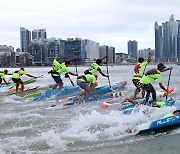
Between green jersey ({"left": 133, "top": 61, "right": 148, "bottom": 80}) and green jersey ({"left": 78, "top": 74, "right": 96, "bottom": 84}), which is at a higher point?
green jersey ({"left": 133, "top": 61, "right": 148, "bottom": 80})

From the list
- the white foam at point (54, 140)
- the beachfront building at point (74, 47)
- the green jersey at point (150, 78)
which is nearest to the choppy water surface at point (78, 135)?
the white foam at point (54, 140)

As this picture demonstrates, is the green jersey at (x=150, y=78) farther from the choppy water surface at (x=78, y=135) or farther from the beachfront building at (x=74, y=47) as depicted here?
the beachfront building at (x=74, y=47)

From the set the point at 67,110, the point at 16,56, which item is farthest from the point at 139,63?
the point at 16,56

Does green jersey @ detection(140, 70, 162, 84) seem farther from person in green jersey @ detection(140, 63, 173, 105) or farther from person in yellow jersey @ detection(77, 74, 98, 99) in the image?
person in yellow jersey @ detection(77, 74, 98, 99)

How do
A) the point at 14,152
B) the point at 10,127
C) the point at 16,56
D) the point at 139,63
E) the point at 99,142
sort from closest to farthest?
the point at 14,152 → the point at 99,142 → the point at 10,127 → the point at 139,63 → the point at 16,56

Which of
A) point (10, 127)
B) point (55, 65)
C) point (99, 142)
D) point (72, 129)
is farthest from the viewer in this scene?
point (55, 65)

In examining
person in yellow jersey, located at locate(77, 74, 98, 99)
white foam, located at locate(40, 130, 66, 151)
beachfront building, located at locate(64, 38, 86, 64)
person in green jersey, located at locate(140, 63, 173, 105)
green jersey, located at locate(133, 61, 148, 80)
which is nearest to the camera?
white foam, located at locate(40, 130, 66, 151)

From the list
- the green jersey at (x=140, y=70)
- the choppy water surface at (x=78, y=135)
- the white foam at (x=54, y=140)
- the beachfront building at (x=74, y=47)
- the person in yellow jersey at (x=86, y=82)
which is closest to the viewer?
the choppy water surface at (x=78, y=135)

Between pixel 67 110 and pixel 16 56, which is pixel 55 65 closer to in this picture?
pixel 67 110

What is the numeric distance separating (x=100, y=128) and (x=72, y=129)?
2.97 feet

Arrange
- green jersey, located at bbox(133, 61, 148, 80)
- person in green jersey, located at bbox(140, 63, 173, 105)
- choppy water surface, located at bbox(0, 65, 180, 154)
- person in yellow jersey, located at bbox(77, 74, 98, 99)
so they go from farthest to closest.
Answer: person in yellow jersey, located at bbox(77, 74, 98, 99), green jersey, located at bbox(133, 61, 148, 80), person in green jersey, located at bbox(140, 63, 173, 105), choppy water surface, located at bbox(0, 65, 180, 154)

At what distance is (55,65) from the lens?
66.7 feet

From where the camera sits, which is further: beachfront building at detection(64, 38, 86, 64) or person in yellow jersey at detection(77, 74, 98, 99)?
beachfront building at detection(64, 38, 86, 64)

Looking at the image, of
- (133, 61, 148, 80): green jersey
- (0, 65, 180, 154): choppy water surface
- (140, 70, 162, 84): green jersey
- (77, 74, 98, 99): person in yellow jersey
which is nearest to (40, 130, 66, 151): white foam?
(0, 65, 180, 154): choppy water surface
